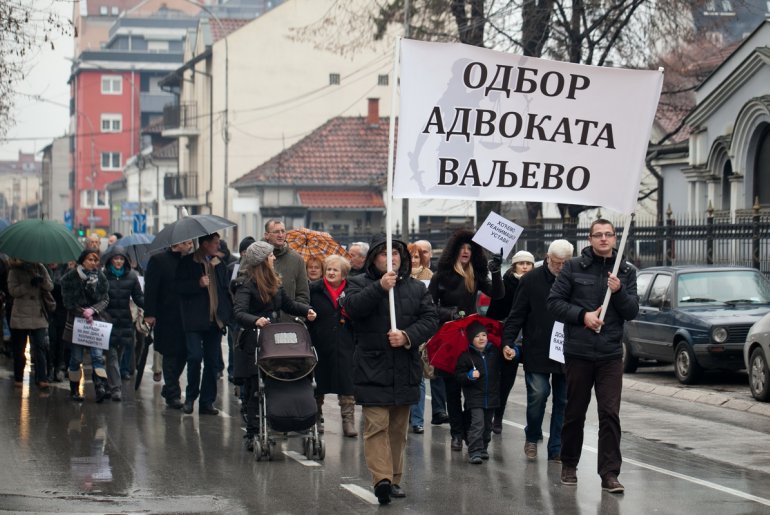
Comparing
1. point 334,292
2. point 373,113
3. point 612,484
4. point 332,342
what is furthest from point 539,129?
point 373,113

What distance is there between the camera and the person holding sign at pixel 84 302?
15.9 m

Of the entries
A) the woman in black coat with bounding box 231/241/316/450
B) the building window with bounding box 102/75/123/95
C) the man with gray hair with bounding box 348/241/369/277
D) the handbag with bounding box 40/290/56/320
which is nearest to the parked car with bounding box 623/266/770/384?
the man with gray hair with bounding box 348/241/369/277

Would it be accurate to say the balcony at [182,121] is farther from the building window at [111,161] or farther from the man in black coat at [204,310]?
the building window at [111,161]

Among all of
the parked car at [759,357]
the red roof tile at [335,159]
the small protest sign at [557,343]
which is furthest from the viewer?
the red roof tile at [335,159]

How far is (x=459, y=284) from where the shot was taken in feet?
39.3

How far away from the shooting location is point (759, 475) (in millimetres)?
10977

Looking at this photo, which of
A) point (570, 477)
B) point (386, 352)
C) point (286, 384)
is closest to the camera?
point (386, 352)

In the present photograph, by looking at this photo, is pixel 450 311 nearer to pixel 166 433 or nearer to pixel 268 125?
pixel 166 433

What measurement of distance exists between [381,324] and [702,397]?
A: 7928 mm

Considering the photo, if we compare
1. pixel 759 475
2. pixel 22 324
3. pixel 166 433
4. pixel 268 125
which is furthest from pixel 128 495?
pixel 268 125

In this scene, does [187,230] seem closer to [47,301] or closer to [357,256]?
[357,256]

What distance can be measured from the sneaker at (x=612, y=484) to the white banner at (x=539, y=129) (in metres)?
2.01

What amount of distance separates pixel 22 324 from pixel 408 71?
335 inches

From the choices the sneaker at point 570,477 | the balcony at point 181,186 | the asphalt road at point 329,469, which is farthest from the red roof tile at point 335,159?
the sneaker at point 570,477
